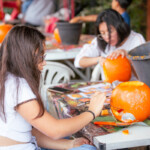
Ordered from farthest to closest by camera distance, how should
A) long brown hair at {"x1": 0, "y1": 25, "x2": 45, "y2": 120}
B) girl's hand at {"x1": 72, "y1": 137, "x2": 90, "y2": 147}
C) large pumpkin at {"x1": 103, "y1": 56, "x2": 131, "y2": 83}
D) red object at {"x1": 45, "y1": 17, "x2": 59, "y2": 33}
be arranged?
red object at {"x1": 45, "y1": 17, "x2": 59, "y2": 33} < large pumpkin at {"x1": 103, "y1": 56, "x2": 131, "y2": 83} < girl's hand at {"x1": 72, "y1": 137, "x2": 90, "y2": 147} < long brown hair at {"x1": 0, "y1": 25, "x2": 45, "y2": 120}

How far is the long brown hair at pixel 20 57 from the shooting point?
120 cm

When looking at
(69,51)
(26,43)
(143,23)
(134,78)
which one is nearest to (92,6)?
(143,23)

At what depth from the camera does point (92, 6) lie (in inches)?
274

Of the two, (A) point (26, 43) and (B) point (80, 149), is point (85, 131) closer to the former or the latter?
(B) point (80, 149)

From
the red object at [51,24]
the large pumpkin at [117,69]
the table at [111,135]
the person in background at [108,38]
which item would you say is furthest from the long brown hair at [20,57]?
the red object at [51,24]

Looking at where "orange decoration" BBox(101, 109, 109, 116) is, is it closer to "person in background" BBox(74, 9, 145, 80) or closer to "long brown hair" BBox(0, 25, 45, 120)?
"long brown hair" BBox(0, 25, 45, 120)

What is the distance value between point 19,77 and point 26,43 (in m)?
0.16

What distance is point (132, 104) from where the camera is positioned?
4.06 ft

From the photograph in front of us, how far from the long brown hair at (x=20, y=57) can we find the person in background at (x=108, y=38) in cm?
83

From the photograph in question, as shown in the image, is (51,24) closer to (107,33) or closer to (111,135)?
(107,33)

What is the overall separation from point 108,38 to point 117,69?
1.58ft

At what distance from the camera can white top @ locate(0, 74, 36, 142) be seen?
→ 3.89ft

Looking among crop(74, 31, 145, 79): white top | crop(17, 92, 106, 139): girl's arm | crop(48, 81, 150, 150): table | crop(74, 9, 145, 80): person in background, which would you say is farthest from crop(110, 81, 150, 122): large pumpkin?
crop(74, 31, 145, 79): white top

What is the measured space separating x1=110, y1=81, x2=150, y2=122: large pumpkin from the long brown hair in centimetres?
36
